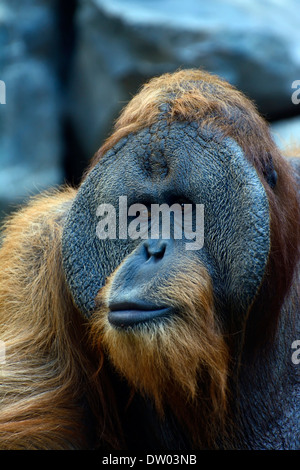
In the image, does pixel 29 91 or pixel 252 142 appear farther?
pixel 29 91

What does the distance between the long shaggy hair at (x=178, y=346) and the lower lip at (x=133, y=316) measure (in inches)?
0.9

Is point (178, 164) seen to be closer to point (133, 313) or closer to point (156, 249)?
point (156, 249)

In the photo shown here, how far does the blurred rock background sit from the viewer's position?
6133 mm

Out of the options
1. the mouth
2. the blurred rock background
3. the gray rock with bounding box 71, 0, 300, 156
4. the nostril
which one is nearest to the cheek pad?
the nostril

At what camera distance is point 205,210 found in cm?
210

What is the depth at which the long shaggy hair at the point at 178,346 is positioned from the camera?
196 centimetres

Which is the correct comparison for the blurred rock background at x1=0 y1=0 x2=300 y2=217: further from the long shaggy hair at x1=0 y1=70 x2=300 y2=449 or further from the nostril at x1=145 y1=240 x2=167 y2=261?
the nostril at x1=145 y1=240 x2=167 y2=261

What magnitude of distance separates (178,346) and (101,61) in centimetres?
517

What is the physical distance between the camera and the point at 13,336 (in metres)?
2.56

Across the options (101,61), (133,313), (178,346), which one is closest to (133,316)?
(133,313)

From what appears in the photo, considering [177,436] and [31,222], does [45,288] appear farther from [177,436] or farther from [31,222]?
[177,436]

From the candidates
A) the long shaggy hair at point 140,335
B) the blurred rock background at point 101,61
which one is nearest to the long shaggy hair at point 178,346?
the long shaggy hair at point 140,335

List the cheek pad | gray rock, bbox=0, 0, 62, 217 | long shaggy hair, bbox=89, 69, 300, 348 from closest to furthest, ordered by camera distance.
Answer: the cheek pad, long shaggy hair, bbox=89, 69, 300, 348, gray rock, bbox=0, 0, 62, 217

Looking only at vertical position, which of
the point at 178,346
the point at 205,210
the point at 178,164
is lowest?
the point at 178,346
